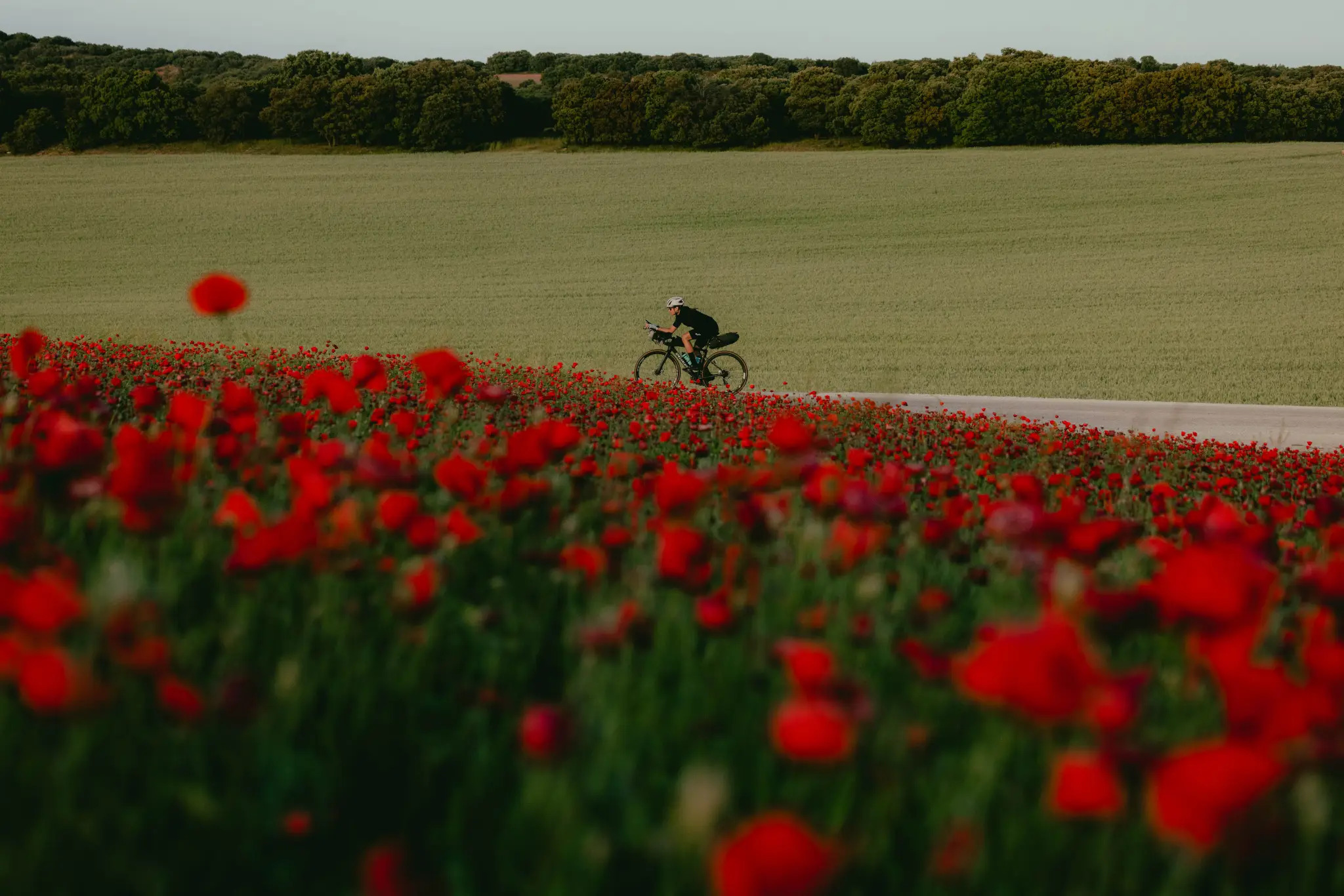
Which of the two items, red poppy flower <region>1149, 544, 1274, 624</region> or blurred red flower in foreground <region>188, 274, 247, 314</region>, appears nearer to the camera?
red poppy flower <region>1149, 544, 1274, 624</region>

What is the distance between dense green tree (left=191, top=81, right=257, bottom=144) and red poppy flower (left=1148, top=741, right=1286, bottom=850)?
55527 mm

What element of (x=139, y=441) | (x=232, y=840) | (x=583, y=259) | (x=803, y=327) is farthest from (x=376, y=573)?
(x=583, y=259)

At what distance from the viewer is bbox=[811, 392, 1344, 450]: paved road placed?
1380 cm

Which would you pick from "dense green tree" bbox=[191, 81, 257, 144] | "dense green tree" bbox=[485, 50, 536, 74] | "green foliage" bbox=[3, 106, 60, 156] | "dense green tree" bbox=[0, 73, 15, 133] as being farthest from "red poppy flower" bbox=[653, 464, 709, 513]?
"dense green tree" bbox=[485, 50, 536, 74]

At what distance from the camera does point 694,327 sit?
14.2 metres

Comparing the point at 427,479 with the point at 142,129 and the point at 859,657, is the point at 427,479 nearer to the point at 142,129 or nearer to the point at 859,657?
the point at 859,657

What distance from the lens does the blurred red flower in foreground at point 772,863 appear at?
0.80m

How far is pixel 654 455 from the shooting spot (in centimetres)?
591

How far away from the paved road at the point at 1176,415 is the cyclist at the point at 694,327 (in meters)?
2.01

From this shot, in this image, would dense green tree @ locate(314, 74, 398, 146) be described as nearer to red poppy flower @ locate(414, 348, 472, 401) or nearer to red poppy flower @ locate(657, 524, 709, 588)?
red poppy flower @ locate(414, 348, 472, 401)

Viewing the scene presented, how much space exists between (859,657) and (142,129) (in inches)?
2195

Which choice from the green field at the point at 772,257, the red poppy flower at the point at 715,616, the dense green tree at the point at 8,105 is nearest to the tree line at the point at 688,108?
the dense green tree at the point at 8,105

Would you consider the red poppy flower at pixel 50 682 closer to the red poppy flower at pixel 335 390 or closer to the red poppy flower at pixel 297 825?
the red poppy flower at pixel 297 825

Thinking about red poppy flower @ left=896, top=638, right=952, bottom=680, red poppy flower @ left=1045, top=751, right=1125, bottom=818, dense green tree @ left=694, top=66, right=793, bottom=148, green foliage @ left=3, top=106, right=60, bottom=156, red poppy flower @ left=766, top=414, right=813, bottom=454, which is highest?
dense green tree @ left=694, top=66, right=793, bottom=148
